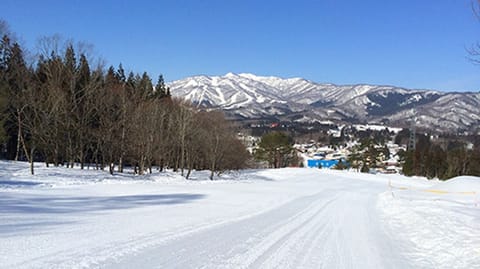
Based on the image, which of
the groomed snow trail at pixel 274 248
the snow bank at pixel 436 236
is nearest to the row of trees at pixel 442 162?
the snow bank at pixel 436 236

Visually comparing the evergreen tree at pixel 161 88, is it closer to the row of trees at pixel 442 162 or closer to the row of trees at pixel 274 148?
the row of trees at pixel 274 148

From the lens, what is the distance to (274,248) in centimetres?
816

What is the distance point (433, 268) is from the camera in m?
7.37

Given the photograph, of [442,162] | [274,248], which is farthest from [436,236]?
[442,162]

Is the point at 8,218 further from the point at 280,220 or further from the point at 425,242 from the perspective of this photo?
the point at 425,242

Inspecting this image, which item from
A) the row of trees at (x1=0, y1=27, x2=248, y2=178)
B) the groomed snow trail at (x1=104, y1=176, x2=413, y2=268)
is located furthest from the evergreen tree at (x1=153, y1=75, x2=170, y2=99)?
the groomed snow trail at (x1=104, y1=176, x2=413, y2=268)

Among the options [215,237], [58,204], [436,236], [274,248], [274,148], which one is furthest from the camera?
[274,148]

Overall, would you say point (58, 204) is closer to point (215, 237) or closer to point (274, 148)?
point (215, 237)

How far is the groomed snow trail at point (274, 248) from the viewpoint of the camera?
6.71m

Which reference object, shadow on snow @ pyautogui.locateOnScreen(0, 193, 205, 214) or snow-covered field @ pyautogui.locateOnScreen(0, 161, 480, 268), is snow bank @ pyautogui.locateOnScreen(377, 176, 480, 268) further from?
shadow on snow @ pyautogui.locateOnScreen(0, 193, 205, 214)

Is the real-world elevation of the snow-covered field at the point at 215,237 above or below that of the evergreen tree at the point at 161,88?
below

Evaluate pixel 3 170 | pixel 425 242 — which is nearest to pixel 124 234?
pixel 425 242

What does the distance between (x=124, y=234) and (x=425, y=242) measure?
7186mm

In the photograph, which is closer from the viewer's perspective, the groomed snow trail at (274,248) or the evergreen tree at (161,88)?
the groomed snow trail at (274,248)
